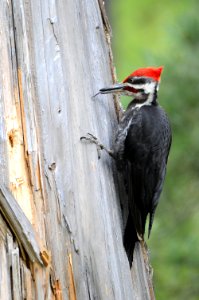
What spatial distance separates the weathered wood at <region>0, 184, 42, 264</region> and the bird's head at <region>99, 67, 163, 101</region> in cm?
126

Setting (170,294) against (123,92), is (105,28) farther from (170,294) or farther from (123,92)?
(170,294)

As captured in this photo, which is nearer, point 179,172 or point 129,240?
point 129,240

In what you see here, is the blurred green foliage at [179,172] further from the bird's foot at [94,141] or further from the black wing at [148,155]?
the bird's foot at [94,141]

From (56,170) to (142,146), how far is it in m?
0.94

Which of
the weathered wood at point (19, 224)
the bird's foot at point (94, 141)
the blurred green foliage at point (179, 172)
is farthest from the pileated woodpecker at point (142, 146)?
the blurred green foliage at point (179, 172)

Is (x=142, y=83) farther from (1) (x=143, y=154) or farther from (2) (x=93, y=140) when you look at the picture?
(2) (x=93, y=140)

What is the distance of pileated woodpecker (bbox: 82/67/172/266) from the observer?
4.77 metres

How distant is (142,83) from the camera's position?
5074 mm

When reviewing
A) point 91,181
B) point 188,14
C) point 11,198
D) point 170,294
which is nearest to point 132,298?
point 91,181

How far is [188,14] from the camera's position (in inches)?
280

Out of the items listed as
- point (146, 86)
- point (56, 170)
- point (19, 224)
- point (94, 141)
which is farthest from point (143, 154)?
point (19, 224)

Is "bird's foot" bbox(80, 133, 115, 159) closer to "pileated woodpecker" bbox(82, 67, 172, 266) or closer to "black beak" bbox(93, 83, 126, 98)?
"pileated woodpecker" bbox(82, 67, 172, 266)

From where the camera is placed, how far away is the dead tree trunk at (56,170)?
152 inches

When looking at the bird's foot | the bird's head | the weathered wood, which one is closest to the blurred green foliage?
the bird's head
